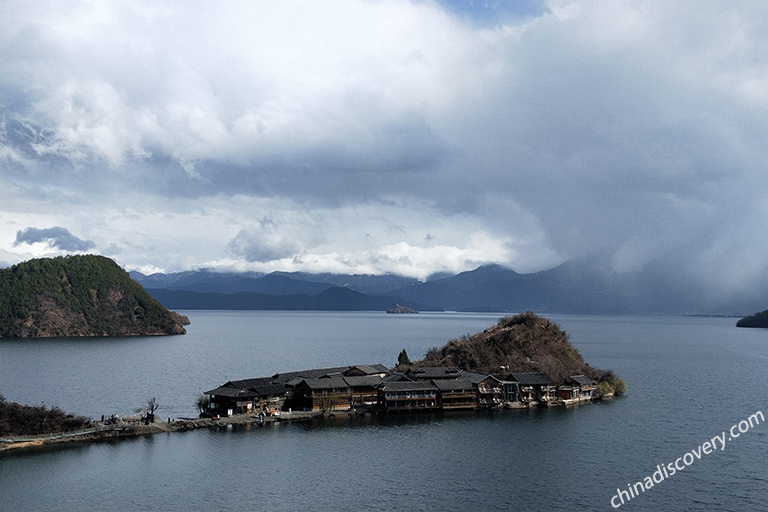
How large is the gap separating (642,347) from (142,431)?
479 ft

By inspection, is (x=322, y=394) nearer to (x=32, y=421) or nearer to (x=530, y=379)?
(x=530, y=379)

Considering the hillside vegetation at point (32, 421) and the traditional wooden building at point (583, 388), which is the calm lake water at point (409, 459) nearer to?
the traditional wooden building at point (583, 388)

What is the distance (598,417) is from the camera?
7131 centimetres

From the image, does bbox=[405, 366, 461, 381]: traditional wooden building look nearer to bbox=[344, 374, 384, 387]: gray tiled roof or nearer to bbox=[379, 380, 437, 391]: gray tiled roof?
bbox=[379, 380, 437, 391]: gray tiled roof

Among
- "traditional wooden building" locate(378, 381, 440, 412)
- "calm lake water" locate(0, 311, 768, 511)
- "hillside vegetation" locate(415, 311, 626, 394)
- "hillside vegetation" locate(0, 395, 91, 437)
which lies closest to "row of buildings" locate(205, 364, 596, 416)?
"traditional wooden building" locate(378, 381, 440, 412)

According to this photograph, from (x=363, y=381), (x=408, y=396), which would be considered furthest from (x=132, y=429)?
(x=408, y=396)

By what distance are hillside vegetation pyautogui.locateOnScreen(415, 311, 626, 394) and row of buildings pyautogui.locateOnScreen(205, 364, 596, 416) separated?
5267 millimetres

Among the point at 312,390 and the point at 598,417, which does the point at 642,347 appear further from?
the point at 312,390

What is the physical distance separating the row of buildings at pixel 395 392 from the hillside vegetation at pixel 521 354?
527 cm

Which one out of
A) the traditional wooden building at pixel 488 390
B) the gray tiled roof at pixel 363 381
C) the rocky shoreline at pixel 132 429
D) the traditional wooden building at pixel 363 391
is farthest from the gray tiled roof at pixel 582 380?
the rocky shoreline at pixel 132 429

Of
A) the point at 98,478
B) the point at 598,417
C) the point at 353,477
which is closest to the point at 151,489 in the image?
the point at 98,478

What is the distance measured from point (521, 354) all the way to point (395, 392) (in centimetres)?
3311

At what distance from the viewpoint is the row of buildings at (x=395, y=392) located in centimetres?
7425

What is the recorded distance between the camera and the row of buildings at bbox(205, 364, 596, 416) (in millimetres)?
74250
